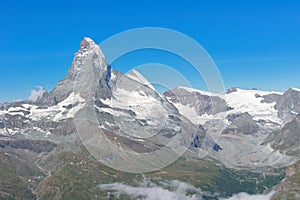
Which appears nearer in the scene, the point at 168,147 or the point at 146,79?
the point at 146,79

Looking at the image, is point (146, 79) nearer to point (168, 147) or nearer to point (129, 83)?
point (168, 147)

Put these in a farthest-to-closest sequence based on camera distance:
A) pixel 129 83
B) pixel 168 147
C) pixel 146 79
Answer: pixel 129 83 → pixel 168 147 → pixel 146 79

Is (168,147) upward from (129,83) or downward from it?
downward

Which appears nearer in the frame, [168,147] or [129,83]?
[168,147]

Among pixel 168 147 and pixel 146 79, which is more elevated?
pixel 146 79

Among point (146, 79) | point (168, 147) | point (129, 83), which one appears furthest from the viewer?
point (129, 83)

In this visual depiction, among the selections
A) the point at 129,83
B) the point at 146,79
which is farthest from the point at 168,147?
the point at 129,83
